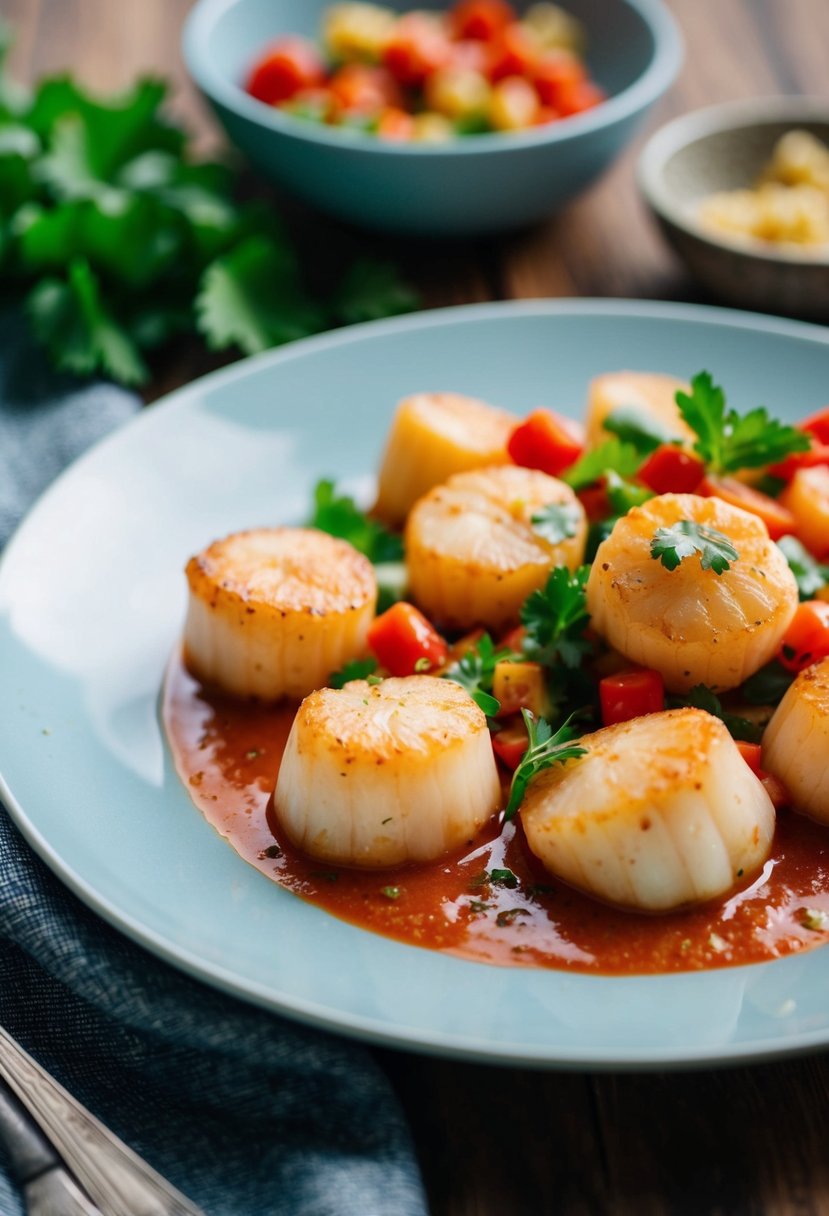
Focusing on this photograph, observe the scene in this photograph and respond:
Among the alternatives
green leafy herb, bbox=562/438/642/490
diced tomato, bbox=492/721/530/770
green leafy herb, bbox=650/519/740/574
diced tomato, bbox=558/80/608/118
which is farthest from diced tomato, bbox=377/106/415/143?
diced tomato, bbox=492/721/530/770

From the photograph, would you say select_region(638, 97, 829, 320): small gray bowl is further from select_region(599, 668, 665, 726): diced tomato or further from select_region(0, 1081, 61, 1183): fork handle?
select_region(0, 1081, 61, 1183): fork handle

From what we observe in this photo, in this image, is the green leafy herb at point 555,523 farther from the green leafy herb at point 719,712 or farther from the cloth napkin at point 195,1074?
the cloth napkin at point 195,1074

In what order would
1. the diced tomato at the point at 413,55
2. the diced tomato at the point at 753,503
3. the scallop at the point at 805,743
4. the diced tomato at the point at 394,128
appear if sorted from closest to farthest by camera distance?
1. the scallop at the point at 805,743
2. the diced tomato at the point at 753,503
3. the diced tomato at the point at 394,128
4. the diced tomato at the point at 413,55

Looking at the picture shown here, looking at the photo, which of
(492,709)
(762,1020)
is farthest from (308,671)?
(762,1020)

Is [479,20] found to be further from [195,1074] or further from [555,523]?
[195,1074]

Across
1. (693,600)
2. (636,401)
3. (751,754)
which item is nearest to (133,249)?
(636,401)

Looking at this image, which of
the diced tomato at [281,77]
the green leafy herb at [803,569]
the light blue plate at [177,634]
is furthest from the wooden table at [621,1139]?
the diced tomato at [281,77]
